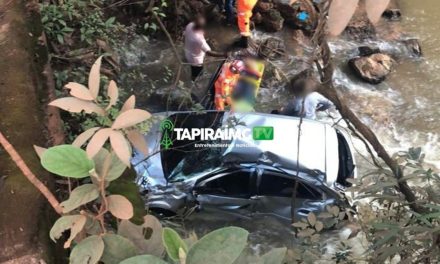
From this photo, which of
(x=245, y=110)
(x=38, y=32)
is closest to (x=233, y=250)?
(x=38, y=32)

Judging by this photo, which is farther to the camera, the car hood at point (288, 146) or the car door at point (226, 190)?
the car hood at point (288, 146)

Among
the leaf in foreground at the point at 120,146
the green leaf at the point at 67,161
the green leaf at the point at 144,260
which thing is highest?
the leaf in foreground at the point at 120,146

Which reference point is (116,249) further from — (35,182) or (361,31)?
(361,31)

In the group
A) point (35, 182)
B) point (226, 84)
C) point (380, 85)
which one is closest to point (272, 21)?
point (380, 85)

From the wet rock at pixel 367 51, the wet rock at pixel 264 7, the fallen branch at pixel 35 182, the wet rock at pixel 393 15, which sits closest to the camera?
the fallen branch at pixel 35 182

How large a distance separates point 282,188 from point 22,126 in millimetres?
3633

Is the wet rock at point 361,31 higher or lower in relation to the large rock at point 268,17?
lower

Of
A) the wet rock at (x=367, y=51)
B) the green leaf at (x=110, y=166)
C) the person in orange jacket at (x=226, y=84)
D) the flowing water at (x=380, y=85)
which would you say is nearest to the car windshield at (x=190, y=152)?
the person in orange jacket at (x=226, y=84)

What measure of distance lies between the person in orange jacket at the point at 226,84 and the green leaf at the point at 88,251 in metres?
4.75

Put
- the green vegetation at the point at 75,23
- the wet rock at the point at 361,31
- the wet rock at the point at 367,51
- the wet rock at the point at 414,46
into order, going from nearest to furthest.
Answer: the green vegetation at the point at 75,23 → the wet rock at the point at 367,51 → the wet rock at the point at 414,46 → the wet rock at the point at 361,31

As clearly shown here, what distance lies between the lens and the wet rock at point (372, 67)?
897 centimetres

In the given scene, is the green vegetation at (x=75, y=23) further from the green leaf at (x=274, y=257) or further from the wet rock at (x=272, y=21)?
the wet rock at (x=272, y=21)

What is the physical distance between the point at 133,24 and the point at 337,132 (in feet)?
11.3

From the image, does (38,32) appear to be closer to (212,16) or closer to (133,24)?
(133,24)
